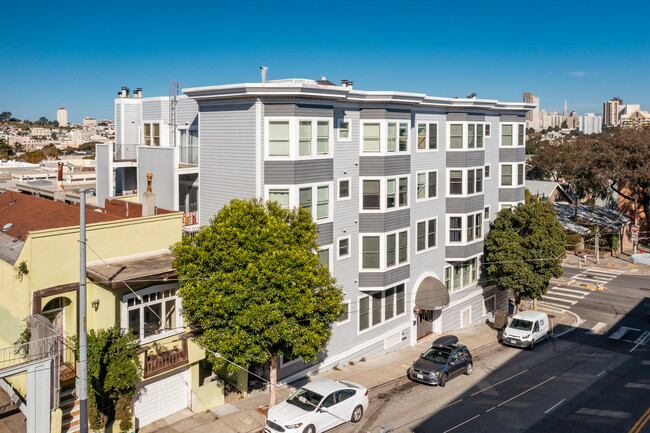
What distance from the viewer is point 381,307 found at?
29.4 metres

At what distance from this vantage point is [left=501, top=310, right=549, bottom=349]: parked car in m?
31.8

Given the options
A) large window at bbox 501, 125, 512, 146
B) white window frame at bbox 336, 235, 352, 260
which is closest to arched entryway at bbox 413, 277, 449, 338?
white window frame at bbox 336, 235, 352, 260

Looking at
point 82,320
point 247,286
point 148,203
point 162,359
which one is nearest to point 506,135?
point 148,203

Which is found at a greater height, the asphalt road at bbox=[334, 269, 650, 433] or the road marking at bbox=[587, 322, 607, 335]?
the asphalt road at bbox=[334, 269, 650, 433]

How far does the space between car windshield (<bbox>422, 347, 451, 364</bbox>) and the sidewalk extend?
161 cm

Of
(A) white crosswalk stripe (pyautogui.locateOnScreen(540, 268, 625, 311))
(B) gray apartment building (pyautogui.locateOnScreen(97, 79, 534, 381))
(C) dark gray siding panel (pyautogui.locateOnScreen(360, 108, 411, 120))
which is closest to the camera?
(B) gray apartment building (pyautogui.locateOnScreen(97, 79, 534, 381))

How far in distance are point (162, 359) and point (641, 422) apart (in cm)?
1871

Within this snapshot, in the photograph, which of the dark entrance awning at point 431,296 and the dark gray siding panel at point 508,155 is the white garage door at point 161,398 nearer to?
the dark entrance awning at point 431,296

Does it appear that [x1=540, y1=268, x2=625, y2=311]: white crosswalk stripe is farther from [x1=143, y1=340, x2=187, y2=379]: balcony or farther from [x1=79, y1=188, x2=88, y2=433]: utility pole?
[x1=79, y1=188, x2=88, y2=433]: utility pole

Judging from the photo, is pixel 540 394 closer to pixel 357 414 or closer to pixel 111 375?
pixel 357 414

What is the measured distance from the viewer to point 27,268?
57.0 feet

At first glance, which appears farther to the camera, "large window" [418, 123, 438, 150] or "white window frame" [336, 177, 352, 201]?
"large window" [418, 123, 438, 150]

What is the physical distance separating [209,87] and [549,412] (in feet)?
66.5

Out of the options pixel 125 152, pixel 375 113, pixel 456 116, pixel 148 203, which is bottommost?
pixel 148 203
